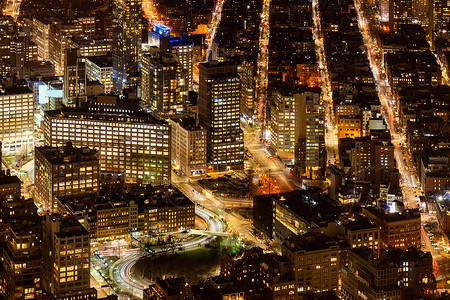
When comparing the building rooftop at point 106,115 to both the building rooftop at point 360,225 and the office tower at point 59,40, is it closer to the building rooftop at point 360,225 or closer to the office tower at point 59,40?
the building rooftop at point 360,225

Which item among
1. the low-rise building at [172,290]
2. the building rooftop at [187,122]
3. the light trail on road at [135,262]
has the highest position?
the building rooftop at [187,122]

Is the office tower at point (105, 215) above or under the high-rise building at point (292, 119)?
under

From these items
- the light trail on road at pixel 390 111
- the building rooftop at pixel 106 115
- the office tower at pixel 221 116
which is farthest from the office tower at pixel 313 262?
the office tower at pixel 221 116

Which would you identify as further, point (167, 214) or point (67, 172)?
point (67, 172)

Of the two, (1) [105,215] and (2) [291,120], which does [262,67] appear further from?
(1) [105,215]

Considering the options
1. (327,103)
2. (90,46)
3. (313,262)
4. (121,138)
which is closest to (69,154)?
(121,138)

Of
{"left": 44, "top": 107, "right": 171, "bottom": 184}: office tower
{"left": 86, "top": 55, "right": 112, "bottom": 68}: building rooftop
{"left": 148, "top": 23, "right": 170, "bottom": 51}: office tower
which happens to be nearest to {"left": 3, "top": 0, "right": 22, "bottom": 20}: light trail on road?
{"left": 86, "top": 55, "right": 112, "bottom": 68}: building rooftop

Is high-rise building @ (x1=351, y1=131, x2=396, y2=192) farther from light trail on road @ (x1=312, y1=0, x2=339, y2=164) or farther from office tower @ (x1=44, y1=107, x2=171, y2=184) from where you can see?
office tower @ (x1=44, y1=107, x2=171, y2=184)
